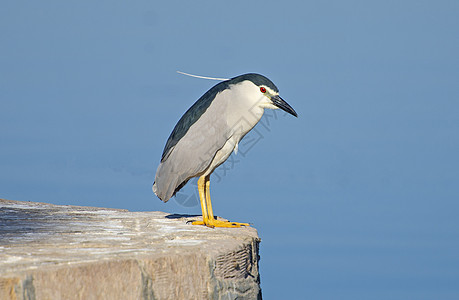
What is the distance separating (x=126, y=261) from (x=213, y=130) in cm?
Answer: 192

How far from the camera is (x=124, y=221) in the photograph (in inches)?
222

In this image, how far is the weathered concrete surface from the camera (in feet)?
11.2

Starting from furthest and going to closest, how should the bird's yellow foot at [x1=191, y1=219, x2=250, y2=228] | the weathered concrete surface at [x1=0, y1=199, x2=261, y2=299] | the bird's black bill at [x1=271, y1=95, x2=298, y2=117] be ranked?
the bird's black bill at [x1=271, y1=95, x2=298, y2=117]
the bird's yellow foot at [x1=191, y1=219, x2=250, y2=228]
the weathered concrete surface at [x1=0, y1=199, x2=261, y2=299]

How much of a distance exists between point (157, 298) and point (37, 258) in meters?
0.71

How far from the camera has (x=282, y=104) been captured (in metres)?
5.50

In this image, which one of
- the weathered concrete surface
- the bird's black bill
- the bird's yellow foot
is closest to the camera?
the weathered concrete surface

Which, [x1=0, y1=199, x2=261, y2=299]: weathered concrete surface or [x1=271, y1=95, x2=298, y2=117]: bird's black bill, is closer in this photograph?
[x1=0, y1=199, x2=261, y2=299]: weathered concrete surface

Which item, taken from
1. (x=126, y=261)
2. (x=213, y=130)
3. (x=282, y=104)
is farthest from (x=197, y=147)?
(x=126, y=261)

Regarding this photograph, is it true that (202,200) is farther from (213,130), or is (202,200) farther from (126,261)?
(126,261)

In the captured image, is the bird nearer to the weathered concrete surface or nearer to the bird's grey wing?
the bird's grey wing

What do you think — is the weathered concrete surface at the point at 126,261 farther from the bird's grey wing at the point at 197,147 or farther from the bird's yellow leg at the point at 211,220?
the bird's grey wing at the point at 197,147

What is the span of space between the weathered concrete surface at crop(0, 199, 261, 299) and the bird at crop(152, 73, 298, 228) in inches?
14.1

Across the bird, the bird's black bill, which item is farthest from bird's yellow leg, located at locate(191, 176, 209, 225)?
the bird's black bill

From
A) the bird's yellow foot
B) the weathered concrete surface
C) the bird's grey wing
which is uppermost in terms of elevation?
the bird's grey wing
